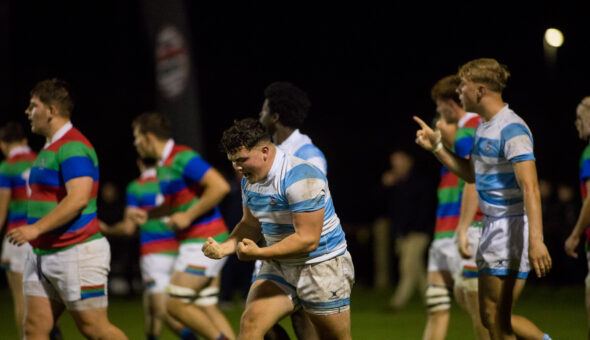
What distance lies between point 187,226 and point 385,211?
10.3 meters

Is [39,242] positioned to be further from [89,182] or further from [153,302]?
[153,302]

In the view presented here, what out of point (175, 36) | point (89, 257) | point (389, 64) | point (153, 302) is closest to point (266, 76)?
point (389, 64)

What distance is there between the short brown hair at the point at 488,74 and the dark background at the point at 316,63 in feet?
49.9

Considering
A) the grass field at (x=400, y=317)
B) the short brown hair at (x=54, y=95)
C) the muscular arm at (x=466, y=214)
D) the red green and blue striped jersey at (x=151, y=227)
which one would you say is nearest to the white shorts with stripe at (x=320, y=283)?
the muscular arm at (x=466, y=214)

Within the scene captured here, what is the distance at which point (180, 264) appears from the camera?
6723mm

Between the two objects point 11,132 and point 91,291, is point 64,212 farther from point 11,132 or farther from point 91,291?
point 11,132

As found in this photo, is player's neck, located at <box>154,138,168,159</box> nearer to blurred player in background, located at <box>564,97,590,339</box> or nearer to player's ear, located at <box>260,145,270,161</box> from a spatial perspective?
player's ear, located at <box>260,145,270,161</box>

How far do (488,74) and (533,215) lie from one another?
97 centimetres

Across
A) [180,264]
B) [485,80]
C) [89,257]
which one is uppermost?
[485,80]

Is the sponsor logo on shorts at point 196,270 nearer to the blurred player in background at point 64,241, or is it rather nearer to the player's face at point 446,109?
the blurred player in background at point 64,241

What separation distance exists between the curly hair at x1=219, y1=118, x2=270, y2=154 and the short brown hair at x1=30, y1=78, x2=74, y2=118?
66.8 inches

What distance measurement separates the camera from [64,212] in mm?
5320

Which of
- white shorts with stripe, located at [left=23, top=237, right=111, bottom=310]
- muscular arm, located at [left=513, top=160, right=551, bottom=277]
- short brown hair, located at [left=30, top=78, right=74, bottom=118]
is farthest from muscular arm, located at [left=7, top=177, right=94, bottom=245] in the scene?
muscular arm, located at [left=513, top=160, right=551, bottom=277]

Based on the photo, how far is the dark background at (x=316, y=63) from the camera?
21219 millimetres
